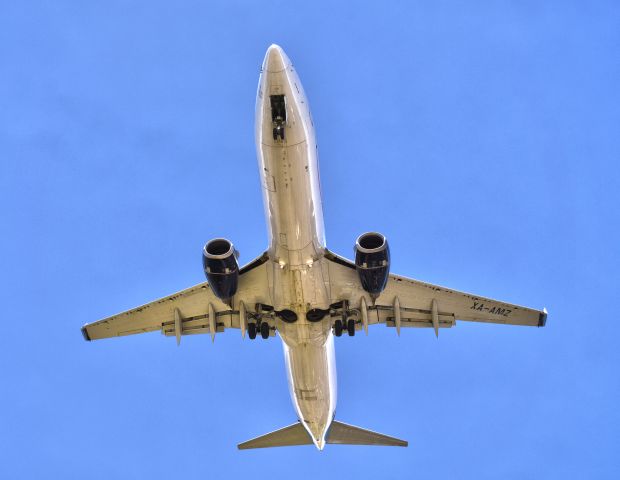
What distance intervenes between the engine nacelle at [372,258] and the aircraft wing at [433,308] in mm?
2873

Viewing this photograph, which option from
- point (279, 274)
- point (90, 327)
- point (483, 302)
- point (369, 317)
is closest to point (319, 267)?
point (279, 274)

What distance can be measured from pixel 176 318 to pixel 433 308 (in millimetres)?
9497

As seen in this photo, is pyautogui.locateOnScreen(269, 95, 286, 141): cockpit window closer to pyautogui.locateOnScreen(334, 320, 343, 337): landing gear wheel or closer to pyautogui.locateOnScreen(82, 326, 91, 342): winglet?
pyautogui.locateOnScreen(334, 320, 343, 337): landing gear wheel

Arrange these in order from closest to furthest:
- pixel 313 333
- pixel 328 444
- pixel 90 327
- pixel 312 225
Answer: pixel 312 225 < pixel 313 333 < pixel 90 327 < pixel 328 444

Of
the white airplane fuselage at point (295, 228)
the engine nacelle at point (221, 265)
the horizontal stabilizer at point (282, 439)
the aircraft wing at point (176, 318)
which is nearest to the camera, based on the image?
the white airplane fuselage at point (295, 228)

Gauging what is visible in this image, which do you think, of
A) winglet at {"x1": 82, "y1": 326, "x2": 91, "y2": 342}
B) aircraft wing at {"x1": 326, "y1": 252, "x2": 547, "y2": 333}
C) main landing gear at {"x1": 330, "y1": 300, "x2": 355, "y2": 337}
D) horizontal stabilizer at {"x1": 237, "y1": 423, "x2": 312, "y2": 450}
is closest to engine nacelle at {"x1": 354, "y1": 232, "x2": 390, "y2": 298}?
main landing gear at {"x1": 330, "y1": 300, "x2": 355, "y2": 337}

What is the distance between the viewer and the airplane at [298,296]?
2559 cm

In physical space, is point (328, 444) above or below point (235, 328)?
below

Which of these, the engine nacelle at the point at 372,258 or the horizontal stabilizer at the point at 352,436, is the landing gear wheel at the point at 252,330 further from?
the horizontal stabilizer at the point at 352,436

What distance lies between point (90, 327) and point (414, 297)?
476 inches

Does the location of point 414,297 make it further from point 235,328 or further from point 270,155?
point 270,155

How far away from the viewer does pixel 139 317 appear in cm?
3269

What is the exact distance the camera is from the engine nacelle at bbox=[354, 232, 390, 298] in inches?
1086

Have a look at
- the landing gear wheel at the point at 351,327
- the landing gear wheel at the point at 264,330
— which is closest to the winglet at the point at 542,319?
the landing gear wheel at the point at 351,327
